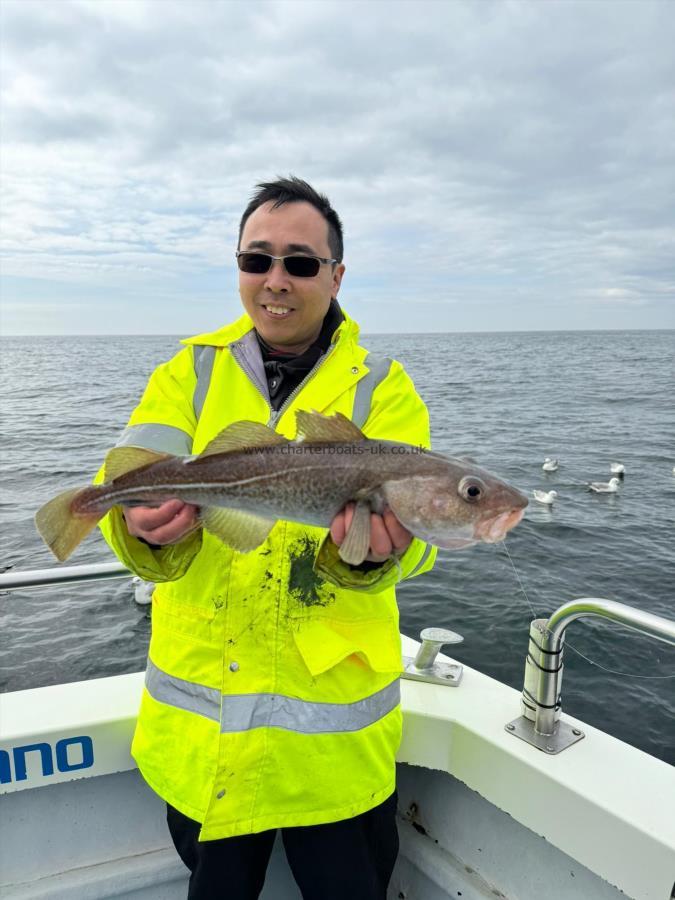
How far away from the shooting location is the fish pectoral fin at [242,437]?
2.81 metres

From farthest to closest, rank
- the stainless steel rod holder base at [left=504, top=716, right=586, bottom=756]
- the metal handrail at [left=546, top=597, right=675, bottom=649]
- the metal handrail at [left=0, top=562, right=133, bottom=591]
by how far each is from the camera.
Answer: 1. the metal handrail at [left=0, top=562, right=133, bottom=591]
2. the stainless steel rod holder base at [left=504, top=716, right=586, bottom=756]
3. the metal handrail at [left=546, top=597, right=675, bottom=649]

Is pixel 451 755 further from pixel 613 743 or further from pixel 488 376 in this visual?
pixel 488 376

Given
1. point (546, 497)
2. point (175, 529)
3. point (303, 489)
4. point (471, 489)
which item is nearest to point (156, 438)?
point (175, 529)

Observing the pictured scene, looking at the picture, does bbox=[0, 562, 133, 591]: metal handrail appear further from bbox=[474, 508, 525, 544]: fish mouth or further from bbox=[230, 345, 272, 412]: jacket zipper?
bbox=[474, 508, 525, 544]: fish mouth

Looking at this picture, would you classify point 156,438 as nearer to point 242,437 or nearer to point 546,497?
point 242,437

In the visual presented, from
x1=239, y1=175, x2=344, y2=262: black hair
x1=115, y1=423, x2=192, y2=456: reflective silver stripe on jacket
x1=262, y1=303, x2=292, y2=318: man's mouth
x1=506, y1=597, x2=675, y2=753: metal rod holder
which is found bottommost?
x1=506, y1=597, x2=675, y2=753: metal rod holder

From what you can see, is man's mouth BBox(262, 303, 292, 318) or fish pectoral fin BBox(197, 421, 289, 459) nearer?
fish pectoral fin BBox(197, 421, 289, 459)

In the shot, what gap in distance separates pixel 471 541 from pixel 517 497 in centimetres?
27

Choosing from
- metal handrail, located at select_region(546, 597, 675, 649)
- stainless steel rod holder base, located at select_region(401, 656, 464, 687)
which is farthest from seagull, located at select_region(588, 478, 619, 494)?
metal handrail, located at select_region(546, 597, 675, 649)

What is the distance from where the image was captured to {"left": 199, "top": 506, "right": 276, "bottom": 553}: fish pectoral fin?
8.75 ft

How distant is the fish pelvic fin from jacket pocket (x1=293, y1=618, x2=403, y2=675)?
3.47ft

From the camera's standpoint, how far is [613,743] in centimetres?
336

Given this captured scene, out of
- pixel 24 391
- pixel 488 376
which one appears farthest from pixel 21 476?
pixel 488 376

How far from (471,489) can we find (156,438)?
152 centimetres
